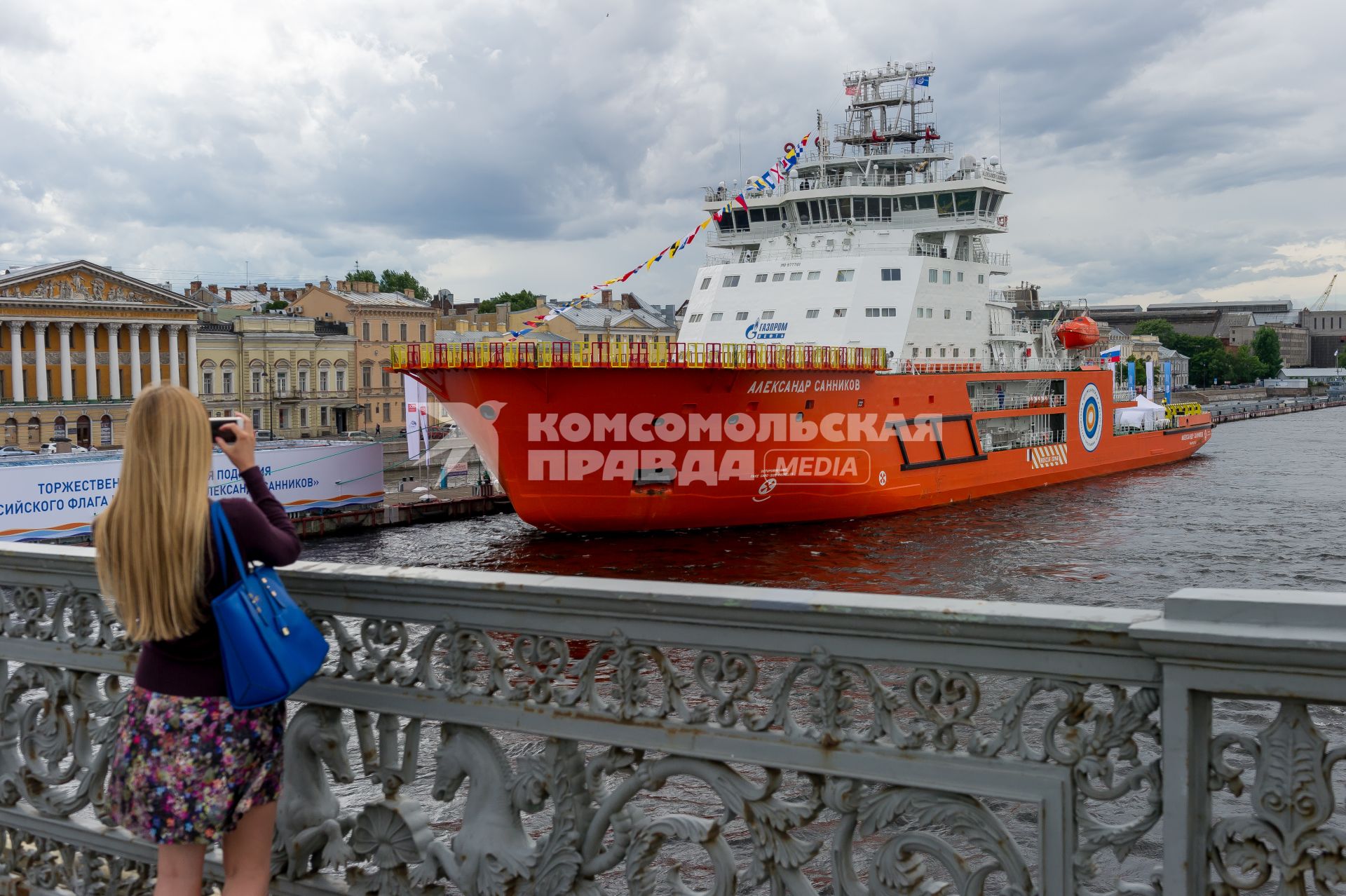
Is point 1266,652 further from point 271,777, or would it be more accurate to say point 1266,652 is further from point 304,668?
point 271,777

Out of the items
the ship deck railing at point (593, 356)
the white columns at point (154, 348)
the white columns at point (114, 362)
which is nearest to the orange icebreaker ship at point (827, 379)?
the ship deck railing at point (593, 356)

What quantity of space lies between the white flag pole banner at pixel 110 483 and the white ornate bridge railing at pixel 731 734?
50.0ft

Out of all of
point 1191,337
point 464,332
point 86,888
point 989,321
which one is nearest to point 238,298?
point 464,332

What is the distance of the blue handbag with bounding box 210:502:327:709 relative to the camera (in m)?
2.56

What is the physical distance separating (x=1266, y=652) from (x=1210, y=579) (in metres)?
18.3

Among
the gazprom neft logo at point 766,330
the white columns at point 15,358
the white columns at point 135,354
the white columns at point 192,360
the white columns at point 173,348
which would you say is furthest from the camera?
the white columns at point 192,360

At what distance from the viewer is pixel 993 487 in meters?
30.1

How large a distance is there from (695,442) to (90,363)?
39.0 m

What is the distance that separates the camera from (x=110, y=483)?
24.3 metres

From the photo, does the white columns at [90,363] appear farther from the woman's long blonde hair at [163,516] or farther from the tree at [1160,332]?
the tree at [1160,332]

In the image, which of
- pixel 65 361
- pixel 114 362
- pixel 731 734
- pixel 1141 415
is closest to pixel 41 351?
pixel 65 361

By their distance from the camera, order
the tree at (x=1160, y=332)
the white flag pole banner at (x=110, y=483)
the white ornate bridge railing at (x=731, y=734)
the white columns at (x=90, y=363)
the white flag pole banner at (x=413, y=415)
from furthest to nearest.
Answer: the tree at (x=1160, y=332) → the white columns at (x=90, y=363) → the white flag pole banner at (x=413, y=415) → the white flag pole banner at (x=110, y=483) → the white ornate bridge railing at (x=731, y=734)

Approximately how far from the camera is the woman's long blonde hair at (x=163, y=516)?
2514mm

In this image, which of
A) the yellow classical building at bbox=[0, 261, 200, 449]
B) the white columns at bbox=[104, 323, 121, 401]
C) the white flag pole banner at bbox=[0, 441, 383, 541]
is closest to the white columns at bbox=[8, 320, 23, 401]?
the yellow classical building at bbox=[0, 261, 200, 449]
